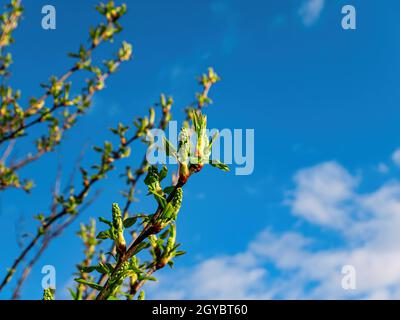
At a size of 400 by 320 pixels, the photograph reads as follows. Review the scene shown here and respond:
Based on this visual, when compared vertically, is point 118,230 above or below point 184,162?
below

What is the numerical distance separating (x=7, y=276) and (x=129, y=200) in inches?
50.3

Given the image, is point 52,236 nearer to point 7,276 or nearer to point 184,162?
point 7,276

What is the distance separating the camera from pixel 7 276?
3.78 m

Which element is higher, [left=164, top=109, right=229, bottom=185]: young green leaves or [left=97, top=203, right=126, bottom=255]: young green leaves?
[left=164, top=109, right=229, bottom=185]: young green leaves

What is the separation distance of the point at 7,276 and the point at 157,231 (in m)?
3.15

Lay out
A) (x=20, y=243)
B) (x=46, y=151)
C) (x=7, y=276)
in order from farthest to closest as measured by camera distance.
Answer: (x=46, y=151), (x=20, y=243), (x=7, y=276)

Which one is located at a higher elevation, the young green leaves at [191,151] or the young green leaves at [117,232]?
the young green leaves at [191,151]

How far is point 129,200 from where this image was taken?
426 cm
